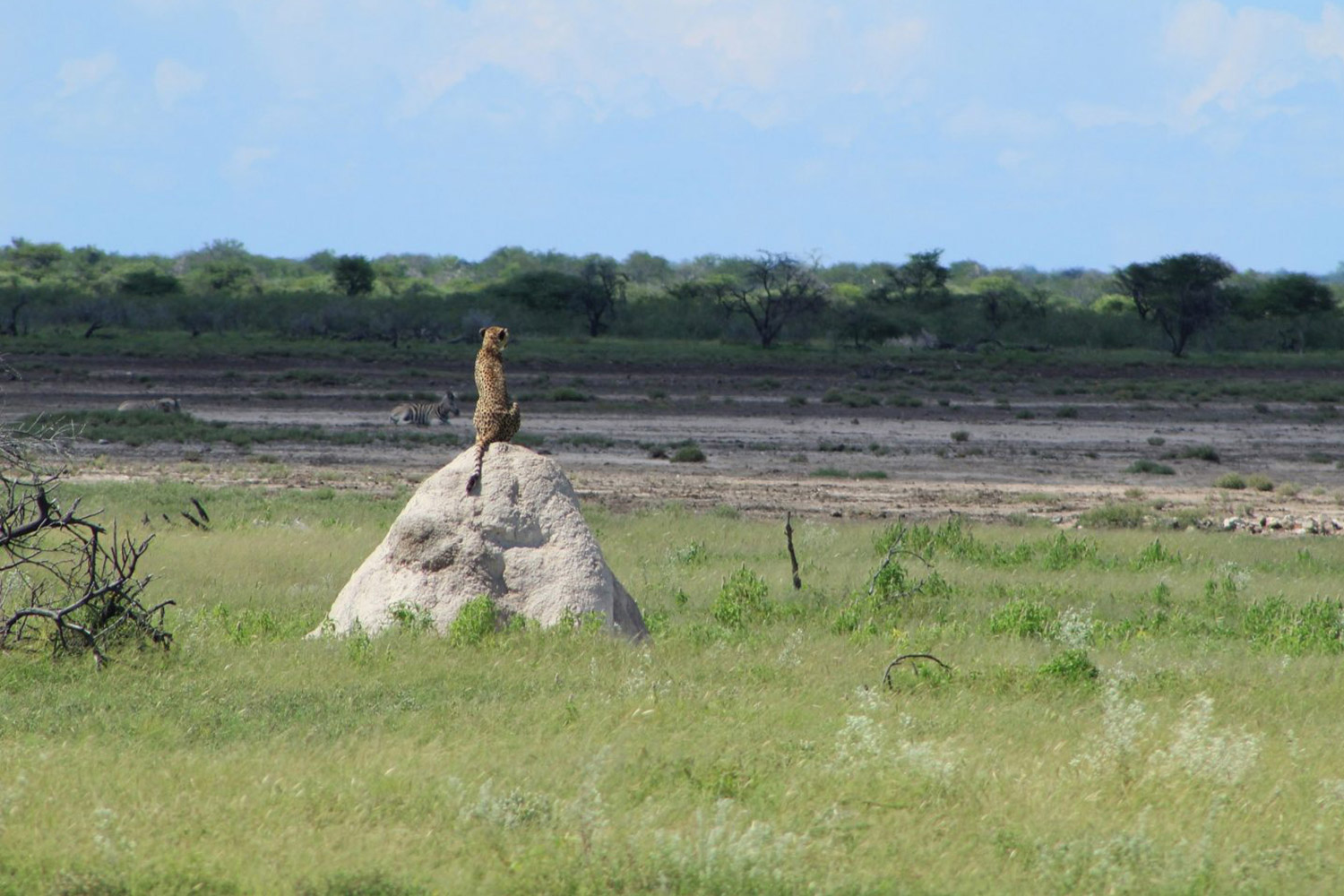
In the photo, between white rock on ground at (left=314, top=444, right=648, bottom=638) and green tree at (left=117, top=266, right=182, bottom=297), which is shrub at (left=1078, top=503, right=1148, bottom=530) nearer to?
white rock on ground at (left=314, top=444, right=648, bottom=638)

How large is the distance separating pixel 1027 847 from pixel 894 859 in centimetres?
53

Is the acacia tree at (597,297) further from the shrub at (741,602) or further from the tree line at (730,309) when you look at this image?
the shrub at (741,602)

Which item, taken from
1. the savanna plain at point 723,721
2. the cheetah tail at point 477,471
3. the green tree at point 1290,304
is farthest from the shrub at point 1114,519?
the green tree at point 1290,304

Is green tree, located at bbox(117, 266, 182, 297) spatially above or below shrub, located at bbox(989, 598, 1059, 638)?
above

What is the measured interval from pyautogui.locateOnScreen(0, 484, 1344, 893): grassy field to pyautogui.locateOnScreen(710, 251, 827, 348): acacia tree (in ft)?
143

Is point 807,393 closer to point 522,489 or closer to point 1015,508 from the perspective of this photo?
point 1015,508

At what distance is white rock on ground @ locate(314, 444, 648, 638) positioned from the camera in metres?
8.84

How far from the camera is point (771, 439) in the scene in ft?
92.1

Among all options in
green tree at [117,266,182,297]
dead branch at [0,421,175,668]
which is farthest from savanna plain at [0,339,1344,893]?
green tree at [117,266,182,297]

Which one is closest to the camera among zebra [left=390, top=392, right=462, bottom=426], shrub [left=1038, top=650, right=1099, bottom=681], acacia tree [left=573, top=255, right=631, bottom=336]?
shrub [left=1038, top=650, right=1099, bottom=681]

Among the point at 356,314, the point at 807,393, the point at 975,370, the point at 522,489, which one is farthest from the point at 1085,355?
the point at 522,489

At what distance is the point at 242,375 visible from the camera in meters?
39.2

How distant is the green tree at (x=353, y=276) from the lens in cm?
7044

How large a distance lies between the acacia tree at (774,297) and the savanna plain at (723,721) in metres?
37.2
